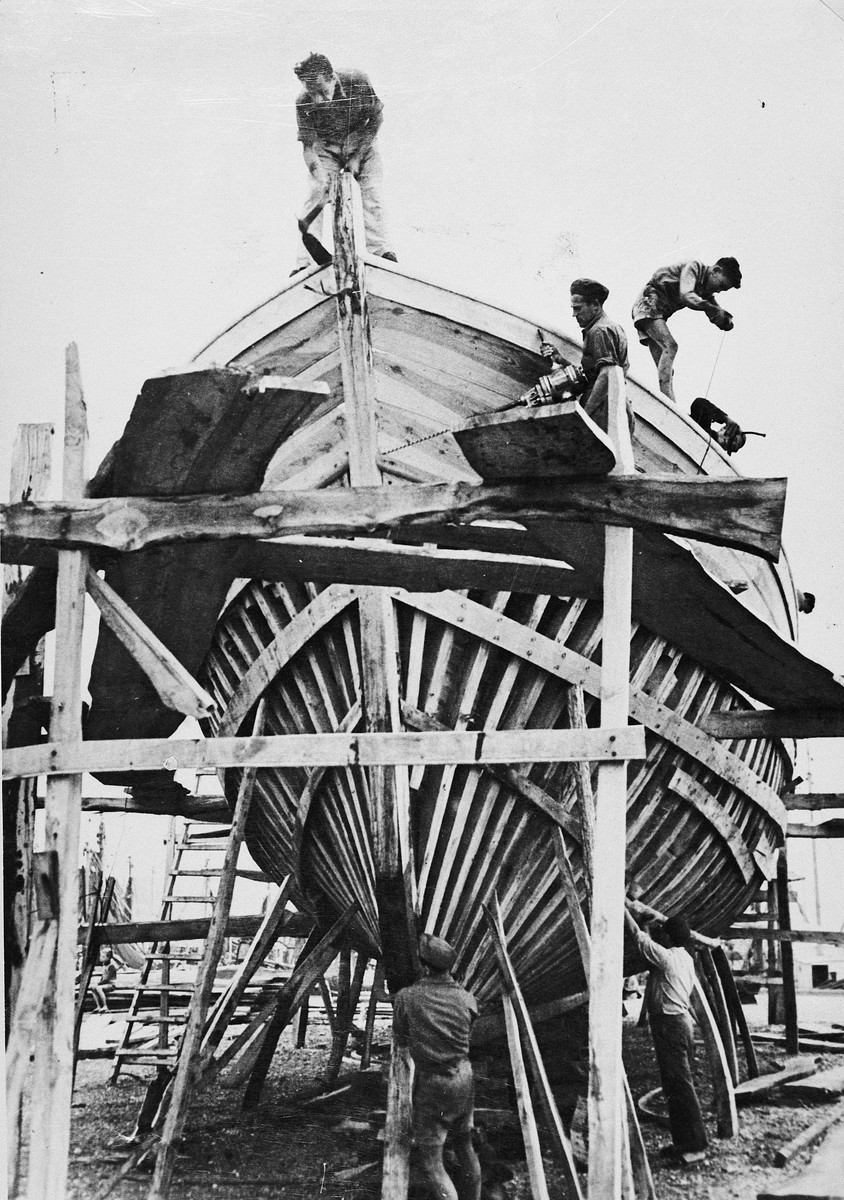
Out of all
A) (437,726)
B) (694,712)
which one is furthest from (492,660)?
(694,712)

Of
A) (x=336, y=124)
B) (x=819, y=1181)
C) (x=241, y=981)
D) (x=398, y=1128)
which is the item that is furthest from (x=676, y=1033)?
(x=336, y=124)

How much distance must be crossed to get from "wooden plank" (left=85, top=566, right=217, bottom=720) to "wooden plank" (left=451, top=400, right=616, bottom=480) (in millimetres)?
1091

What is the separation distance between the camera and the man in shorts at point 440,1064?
389cm

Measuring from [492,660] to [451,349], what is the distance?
1.34 m

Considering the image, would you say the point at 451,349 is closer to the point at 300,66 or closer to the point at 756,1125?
the point at 300,66

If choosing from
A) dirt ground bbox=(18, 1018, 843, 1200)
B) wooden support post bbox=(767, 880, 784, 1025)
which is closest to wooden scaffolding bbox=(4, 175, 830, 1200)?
dirt ground bbox=(18, 1018, 843, 1200)

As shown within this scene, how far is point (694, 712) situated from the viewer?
5.14 m

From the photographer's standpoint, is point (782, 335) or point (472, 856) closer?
point (472, 856)

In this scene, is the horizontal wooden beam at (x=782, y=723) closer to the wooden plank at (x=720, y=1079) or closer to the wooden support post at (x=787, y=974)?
the wooden plank at (x=720, y=1079)

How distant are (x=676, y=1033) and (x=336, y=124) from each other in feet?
14.4

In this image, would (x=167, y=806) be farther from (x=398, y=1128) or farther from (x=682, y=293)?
(x=682, y=293)

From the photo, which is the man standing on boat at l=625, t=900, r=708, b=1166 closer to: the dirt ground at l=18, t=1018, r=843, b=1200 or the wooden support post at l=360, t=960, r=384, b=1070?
the dirt ground at l=18, t=1018, r=843, b=1200

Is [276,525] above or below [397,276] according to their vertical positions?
below

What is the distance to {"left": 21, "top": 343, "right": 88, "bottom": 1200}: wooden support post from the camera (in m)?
3.15
